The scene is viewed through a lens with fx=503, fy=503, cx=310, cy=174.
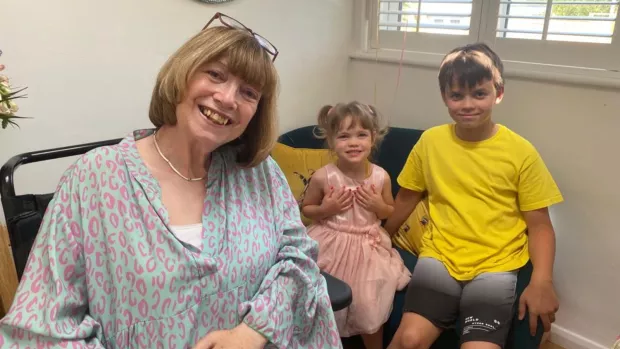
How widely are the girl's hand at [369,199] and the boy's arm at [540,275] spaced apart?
1.58 ft

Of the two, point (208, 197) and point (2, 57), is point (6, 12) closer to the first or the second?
point (2, 57)

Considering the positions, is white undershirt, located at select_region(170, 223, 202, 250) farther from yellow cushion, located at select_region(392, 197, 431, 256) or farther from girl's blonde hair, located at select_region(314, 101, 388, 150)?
yellow cushion, located at select_region(392, 197, 431, 256)

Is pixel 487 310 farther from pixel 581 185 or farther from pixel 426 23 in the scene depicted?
pixel 426 23

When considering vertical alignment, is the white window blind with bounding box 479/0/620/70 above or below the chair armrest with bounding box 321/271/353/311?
above

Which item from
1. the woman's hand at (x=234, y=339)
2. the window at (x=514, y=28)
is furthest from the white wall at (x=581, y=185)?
the woman's hand at (x=234, y=339)

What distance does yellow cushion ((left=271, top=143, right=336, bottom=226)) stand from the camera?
2.14m

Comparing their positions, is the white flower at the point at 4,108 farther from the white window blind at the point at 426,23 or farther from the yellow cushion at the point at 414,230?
the white window blind at the point at 426,23

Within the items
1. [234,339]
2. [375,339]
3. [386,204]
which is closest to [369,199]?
[386,204]

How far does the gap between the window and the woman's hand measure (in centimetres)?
157

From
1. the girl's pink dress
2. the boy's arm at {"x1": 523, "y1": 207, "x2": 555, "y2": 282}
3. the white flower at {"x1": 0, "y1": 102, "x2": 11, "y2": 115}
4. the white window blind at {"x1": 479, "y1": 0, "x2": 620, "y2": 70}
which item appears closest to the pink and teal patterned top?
the white flower at {"x1": 0, "y1": 102, "x2": 11, "y2": 115}

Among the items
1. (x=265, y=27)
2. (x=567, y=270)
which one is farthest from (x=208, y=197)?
(x=567, y=270)

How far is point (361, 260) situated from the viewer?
1.71 m

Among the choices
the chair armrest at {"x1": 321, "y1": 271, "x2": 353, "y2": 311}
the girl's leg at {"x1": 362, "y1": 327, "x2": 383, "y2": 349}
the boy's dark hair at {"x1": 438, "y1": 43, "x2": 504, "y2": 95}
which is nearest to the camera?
the chair armrest at {"x1": 321, "y1": 271, "x2": 353, "y2": 311}

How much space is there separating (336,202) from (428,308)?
457mm
